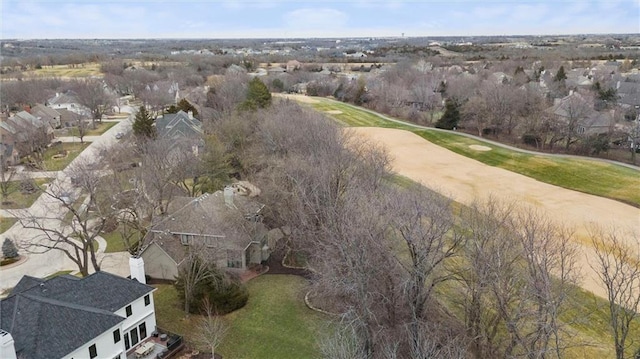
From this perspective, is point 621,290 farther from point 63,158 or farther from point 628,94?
point 628,94

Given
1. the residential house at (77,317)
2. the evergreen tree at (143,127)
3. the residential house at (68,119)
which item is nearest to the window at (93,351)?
the residential house at (77,317)

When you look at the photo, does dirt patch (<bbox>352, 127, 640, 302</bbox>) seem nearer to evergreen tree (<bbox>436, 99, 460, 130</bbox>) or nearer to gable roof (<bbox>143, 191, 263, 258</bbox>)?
evergreen tree (<bbox>436, 99, 460, 130</bbox>)

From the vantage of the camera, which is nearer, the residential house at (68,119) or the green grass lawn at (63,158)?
the green grass lawn at (63,158)

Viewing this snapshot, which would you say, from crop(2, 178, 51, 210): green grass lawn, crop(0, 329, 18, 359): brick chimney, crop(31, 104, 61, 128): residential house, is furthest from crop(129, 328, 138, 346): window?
crop(31, 104, 61, 128): residential house

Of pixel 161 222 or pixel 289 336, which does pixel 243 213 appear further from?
pixel 289 336

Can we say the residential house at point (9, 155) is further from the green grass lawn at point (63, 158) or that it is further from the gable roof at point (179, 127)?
the gable roof at point (179, 127)

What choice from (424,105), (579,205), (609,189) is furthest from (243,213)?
(424,105)
